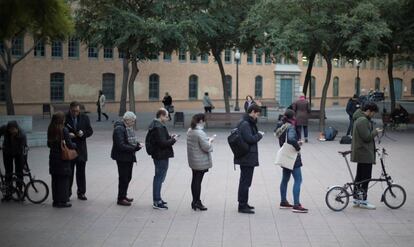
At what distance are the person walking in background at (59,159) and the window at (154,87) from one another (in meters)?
37.5

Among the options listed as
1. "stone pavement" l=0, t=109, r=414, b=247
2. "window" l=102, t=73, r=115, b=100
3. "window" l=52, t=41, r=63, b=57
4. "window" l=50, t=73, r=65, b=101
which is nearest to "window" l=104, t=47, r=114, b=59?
"window" l=102, t=73, r=115, b=100

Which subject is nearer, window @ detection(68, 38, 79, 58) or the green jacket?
the green jacket

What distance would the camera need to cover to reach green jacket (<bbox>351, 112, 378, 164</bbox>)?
10.4 metres

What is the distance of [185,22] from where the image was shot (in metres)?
26.7

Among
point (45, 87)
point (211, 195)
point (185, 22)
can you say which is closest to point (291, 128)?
point (211, 195)

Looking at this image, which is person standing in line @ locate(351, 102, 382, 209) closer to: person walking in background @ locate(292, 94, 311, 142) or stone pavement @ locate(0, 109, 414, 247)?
stone pavement @ locate(0, 109, 414, 247)

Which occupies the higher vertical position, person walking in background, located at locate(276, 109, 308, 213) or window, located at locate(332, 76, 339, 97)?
window, located at locate(332, 76, 339, 97)

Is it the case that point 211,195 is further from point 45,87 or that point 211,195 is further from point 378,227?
point 45,87

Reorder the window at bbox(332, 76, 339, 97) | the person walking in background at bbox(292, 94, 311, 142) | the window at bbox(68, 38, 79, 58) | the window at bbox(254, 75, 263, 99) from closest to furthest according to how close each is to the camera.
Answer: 1. the person walking in background at bbox(292, 94, 311, 142)
2. the window at bbox(68, 38, 79, 58)
3. the window at bbox(254, 75, 263, 99)
4. the window at bbox(332, 76, 339, 97)

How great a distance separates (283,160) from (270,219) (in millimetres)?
1075

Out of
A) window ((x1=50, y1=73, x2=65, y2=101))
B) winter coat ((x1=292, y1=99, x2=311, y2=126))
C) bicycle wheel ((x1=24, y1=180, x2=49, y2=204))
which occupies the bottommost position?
bicycle wheel ((x1=24, y1=180, x2=49, y2=204))

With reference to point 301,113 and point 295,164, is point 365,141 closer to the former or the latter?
point 295,164

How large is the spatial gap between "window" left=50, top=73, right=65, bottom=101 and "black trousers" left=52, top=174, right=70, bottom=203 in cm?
3260

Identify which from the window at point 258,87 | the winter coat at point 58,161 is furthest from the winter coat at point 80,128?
the window at point 258,87
